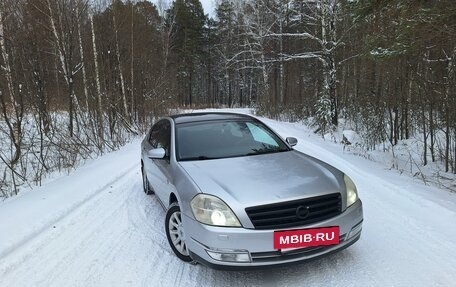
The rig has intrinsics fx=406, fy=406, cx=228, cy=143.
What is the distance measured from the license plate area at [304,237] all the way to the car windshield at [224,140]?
1.58 m

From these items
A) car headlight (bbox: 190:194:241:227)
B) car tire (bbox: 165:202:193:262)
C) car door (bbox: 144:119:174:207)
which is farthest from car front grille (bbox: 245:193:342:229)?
car door (bbox: 144:119:174:207)

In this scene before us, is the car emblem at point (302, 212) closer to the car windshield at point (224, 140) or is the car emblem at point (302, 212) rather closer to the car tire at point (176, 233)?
the car tire at point (176, 233)

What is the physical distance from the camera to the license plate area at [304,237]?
3521 mm

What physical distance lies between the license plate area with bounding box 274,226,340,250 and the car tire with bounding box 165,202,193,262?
114cm

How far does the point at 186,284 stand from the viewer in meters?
3.85

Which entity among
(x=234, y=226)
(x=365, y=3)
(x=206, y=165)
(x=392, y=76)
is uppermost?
(x=365, y=3)

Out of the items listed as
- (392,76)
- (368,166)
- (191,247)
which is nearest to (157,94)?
(392,76)

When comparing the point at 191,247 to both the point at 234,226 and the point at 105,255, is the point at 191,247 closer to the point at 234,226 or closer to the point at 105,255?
the point at 234,226

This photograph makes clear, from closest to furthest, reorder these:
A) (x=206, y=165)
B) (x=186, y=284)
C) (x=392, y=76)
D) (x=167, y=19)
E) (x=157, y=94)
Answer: (x=186, y=284)
(x=206, y=165)
(x=392, y=76)
(x=157, y=94)
(x=167, y=19)

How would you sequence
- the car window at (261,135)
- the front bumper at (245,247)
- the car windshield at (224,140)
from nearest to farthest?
the front bumper at (245,247) < the car windshield at (224,140) < the car window at (261,135)

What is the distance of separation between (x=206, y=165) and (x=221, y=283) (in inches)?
51.3

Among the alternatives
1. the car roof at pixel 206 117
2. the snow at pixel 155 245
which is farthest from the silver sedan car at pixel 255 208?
the car roof at pixel 206 117

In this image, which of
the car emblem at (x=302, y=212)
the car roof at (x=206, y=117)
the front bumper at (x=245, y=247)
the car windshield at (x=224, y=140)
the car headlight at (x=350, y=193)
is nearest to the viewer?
the front bumper at (x=245, y=247)

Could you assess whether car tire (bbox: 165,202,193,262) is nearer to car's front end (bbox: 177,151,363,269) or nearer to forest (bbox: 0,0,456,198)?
car's front end (bbox: 177,151,363,269)
